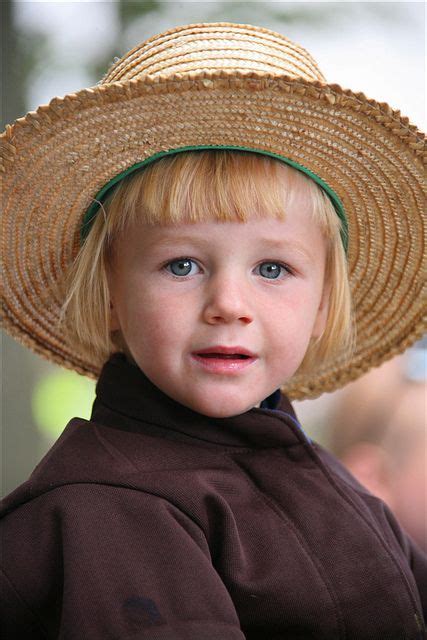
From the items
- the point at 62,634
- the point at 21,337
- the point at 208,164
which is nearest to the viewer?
the point at 62,634

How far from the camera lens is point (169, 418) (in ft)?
5.21

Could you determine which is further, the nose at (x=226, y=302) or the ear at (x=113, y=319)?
the ear at (x=113, y=319)

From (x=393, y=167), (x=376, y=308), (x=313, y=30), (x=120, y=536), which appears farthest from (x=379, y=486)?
(x=313, y=30)

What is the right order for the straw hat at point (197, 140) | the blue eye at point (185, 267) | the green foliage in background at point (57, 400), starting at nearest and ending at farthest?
1. the straw hat at point (197, 140)
2. the blue eye at point (185, 267)
3. the green foliage in background at point (57, 400)

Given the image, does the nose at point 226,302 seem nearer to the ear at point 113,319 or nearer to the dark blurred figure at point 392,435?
the ear at point 113,319

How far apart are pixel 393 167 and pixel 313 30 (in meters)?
2.61

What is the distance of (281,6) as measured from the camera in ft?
13.1

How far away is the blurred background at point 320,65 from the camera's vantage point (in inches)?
127

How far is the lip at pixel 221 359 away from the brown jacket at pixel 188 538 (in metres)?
0.11

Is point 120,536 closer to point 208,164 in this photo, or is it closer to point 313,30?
point 208,164

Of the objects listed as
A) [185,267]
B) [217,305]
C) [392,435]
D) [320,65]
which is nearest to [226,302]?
[217,305]

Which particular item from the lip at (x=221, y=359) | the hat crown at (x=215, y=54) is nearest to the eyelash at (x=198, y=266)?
the lip at (x=221, y=359)

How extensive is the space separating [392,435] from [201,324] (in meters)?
2.02

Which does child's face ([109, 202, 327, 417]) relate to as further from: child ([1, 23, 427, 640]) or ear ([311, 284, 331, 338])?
ear ([311, 284, 331, 338])
